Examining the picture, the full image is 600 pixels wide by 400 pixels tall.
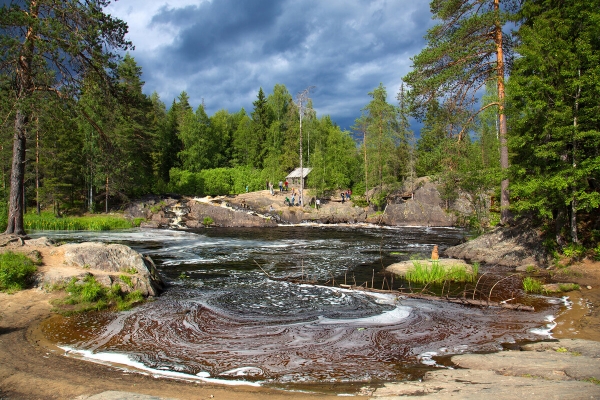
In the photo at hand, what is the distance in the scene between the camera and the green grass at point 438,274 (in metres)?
14.2

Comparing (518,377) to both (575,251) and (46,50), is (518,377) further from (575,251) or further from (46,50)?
(46,50)

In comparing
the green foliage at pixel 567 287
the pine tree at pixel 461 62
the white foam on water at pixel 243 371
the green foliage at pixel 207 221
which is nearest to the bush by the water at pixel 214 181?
the green foliage at pixel 207 221

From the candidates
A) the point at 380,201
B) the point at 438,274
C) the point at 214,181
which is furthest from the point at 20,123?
the point at 214,181

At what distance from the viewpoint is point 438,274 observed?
561 inches

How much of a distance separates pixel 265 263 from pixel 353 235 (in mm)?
14381

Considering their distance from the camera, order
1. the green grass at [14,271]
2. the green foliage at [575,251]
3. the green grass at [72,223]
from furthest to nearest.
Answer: the green grass at [72,223] → the green foliage at [575,251] → the green grass at [14,271]

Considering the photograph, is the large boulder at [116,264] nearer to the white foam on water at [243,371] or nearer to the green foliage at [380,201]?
the white foam on water at [243,371]

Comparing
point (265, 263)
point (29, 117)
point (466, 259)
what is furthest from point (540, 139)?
point (29, 117)

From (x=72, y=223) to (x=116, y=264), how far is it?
92.6 feet

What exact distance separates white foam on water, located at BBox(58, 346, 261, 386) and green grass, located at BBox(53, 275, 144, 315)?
8.59 ft

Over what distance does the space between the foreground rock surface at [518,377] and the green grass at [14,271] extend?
34.8 feet

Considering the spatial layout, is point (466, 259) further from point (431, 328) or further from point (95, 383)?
point (95, 383)

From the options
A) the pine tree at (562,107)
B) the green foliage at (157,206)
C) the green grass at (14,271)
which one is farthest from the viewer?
the green foliage at (157,206)

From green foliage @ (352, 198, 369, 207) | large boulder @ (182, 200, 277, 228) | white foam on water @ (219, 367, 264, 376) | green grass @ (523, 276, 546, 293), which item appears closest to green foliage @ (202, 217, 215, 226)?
large boulder @ (182, 200, 277, 228)
